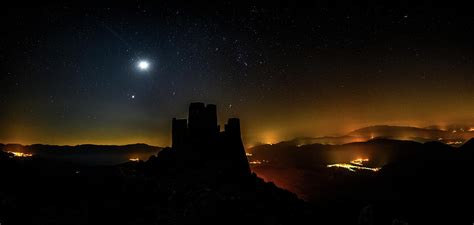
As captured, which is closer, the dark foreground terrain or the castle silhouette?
the dark foreground terrain

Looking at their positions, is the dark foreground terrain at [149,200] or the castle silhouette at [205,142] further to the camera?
the castle silhouette at [205,142]

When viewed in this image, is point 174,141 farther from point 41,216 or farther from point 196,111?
point 41,216

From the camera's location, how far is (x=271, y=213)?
2394 cm

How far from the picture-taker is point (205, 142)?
41.9 metres

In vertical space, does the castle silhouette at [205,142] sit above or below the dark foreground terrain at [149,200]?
above

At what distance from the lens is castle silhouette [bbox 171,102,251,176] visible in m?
40.4

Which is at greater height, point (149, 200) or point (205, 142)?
point (205, 142)

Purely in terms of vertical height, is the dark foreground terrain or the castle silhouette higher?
the castle silhouette

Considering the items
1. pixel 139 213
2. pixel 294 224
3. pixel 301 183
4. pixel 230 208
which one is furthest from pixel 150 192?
pixel 301 183

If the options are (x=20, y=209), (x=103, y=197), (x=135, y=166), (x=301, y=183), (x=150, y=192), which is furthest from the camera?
(x=301, y=183)

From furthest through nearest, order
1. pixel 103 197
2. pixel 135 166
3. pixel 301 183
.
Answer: pixel 301 183
pixel 135 166
pixel 103 197

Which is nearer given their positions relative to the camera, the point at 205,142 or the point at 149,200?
the point at 149,200

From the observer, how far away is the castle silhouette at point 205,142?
40375 millimetres

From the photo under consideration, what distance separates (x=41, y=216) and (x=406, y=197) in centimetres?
6723
